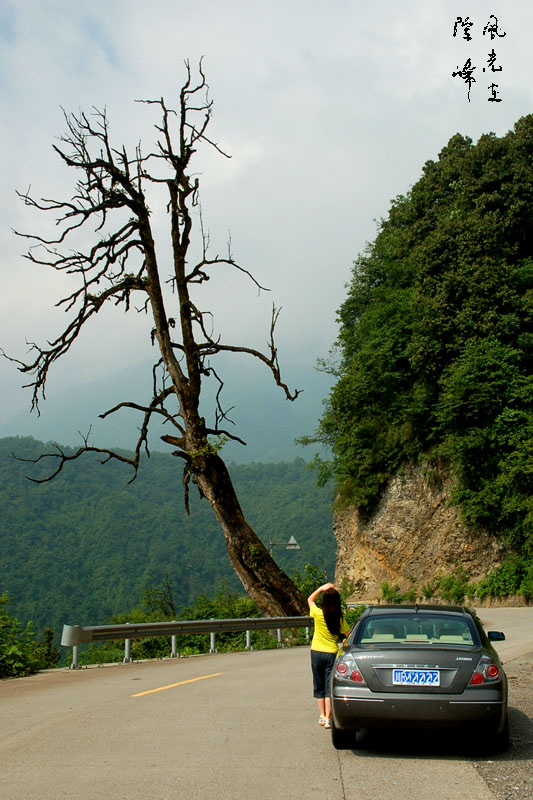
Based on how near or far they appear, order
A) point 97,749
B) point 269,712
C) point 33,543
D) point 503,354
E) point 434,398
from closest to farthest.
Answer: point 97,749, point 269,712, point 503,354, point 434,398, point 33,543

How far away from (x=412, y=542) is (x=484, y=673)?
38.2 m

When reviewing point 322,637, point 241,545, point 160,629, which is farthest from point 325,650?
point 241,545

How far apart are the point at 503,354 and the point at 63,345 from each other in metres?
23.4

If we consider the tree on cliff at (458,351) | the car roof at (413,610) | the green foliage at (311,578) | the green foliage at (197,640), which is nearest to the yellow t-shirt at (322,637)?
the car roof at (413,610)

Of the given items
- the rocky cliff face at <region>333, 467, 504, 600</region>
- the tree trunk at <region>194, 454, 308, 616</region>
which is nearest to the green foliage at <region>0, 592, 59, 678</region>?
the tree trunk at <region>194, 454, 308, 616</region>

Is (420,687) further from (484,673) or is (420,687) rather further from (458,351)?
(458,351)

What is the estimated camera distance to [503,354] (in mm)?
37906

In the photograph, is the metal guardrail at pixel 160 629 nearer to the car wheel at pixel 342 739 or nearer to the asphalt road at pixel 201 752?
the asphalt road at pixel 201 752

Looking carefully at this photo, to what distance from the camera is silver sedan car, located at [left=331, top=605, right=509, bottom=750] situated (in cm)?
702

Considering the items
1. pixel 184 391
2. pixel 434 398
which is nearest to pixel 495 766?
pixel 184 391

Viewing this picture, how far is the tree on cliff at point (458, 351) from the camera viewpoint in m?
37.8

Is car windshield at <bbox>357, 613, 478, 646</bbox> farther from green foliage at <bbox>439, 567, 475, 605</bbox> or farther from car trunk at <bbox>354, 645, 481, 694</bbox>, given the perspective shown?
green foliage at <bbox>439, 567, 475, 605</bbox>

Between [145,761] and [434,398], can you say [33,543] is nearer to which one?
[434,398]

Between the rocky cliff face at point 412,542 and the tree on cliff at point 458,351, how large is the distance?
1217mm
